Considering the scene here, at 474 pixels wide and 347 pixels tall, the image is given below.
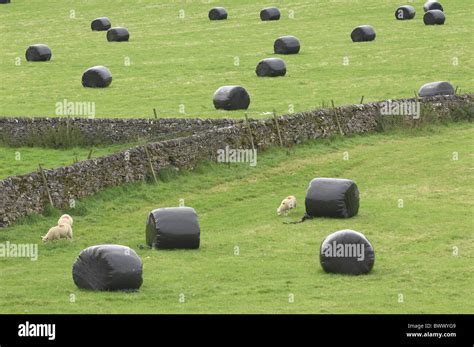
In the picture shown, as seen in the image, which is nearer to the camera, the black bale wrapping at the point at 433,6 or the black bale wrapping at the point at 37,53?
the black bale wrapping at the point at 37,53

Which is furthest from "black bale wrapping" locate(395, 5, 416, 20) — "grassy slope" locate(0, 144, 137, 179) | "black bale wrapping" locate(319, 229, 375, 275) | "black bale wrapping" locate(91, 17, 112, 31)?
"black bale wrapping" locate(319, 229, 375, 275)

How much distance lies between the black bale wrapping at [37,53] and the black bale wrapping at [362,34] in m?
19.2

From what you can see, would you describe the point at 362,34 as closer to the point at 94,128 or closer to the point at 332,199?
the point at 94,128

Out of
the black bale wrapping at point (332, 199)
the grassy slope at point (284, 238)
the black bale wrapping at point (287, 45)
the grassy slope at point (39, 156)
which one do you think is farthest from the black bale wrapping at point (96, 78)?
the black bale wrapping at point (332, 199)

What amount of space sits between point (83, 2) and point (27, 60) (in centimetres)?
3126

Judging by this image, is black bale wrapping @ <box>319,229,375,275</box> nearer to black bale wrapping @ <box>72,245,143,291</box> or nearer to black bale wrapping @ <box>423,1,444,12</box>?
black bale wrapping @ <box>72,245,143,291</box>

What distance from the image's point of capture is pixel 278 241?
117ft

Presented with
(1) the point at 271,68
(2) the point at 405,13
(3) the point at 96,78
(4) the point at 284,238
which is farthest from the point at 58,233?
(2) the point at 405,13

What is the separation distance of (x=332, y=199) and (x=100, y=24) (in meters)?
55.1

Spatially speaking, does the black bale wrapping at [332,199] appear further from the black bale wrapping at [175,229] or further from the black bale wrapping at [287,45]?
the black bale wrapping at [287,45]

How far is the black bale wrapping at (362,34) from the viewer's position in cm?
7931

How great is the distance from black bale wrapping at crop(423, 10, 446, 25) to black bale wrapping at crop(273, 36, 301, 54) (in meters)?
12.8
